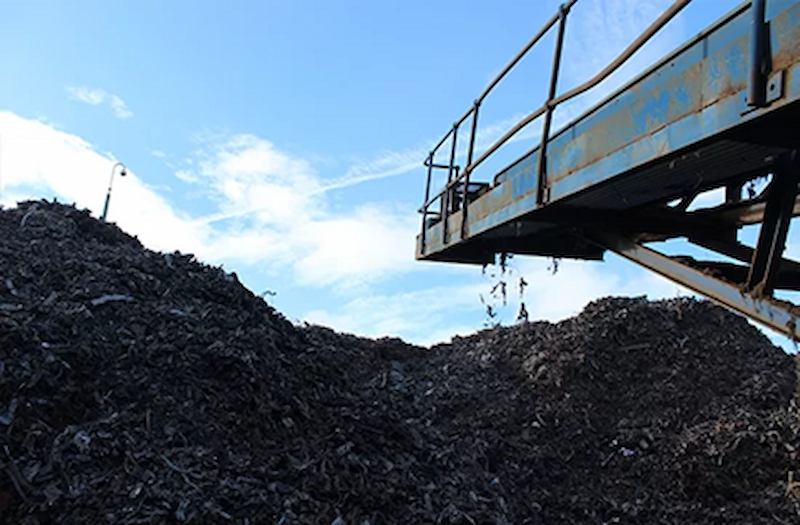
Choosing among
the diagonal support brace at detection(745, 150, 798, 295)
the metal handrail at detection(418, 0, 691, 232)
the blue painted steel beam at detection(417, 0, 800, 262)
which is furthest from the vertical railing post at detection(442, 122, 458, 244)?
the diagonal support brace at detection(745, 150, 798, 295)

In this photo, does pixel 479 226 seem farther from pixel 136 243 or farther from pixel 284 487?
pixel 136 243

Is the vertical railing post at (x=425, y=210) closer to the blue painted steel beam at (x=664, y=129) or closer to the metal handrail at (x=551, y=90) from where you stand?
the metal handrail at (x=551, y=90)

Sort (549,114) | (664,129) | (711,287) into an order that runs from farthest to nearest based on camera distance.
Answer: (549,114)
(711,287)
(664,129)

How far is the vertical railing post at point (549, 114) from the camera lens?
4.41 metres

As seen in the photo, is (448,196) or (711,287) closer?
(711,287)

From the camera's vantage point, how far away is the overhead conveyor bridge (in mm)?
2795

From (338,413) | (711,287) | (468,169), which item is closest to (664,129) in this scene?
(711,287)

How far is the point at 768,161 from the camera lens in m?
3.47

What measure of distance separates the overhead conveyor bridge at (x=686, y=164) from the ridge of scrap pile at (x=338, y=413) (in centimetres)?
216

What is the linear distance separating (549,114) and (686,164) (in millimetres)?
1153

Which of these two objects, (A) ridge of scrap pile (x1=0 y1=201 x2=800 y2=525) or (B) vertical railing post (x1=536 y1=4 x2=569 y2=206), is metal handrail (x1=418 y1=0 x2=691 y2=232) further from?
(A) ridge of scrap pile (x1=0 y1=201 x2=800 y2=525)

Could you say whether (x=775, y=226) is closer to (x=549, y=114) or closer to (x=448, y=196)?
(x=549, y=114)

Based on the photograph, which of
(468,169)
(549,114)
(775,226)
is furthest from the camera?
(468,169)

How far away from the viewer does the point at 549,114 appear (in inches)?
175
